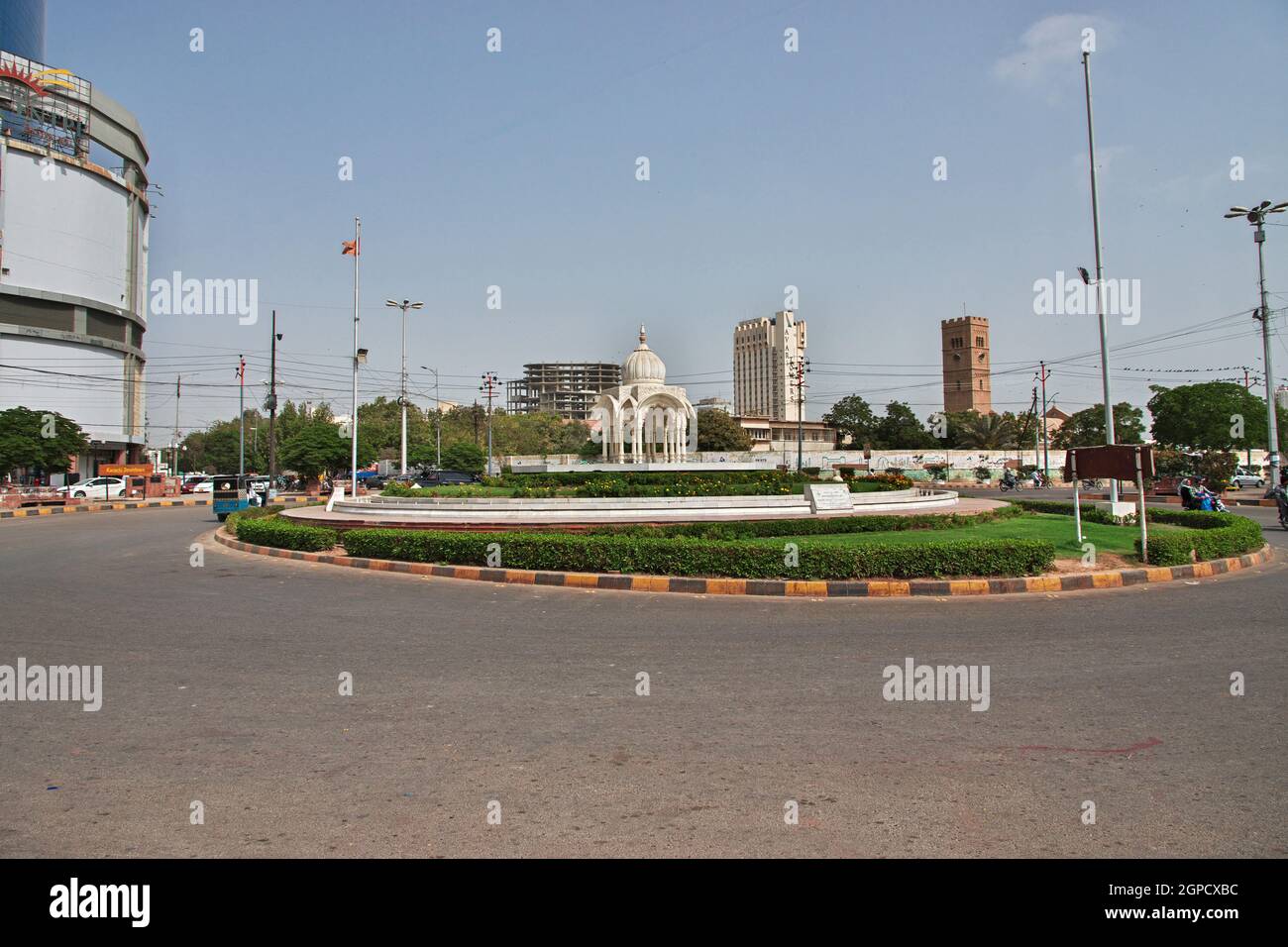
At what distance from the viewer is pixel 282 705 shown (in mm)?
5844

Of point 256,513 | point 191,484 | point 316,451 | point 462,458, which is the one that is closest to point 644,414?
point 256,513

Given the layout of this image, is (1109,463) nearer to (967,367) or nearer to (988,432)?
(988,432)

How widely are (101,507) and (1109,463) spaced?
37806 millimetres

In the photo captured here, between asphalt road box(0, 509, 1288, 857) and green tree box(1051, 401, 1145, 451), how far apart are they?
7352cm

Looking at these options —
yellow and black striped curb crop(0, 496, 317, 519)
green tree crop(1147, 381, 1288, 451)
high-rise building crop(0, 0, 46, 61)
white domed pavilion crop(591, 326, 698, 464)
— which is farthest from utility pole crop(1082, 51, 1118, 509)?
high-rise building crop(0, 0, 46, 61)

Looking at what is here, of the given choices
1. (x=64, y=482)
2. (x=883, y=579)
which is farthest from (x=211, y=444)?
(x=883, y=579)

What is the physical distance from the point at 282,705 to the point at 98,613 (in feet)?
17.5

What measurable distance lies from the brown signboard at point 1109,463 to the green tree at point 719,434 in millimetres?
55843

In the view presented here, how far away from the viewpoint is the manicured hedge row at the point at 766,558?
38.2ft

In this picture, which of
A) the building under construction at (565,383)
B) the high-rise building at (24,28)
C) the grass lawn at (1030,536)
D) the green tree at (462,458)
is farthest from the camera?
the building under construction at (565,383)

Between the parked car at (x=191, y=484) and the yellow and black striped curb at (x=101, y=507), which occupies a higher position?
the parked car at (x=191, y=484)

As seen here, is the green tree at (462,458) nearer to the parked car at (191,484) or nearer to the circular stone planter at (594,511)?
the parked car at (191,484)

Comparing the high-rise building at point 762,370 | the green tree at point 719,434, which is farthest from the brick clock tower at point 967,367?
the green tree at point 719,434
